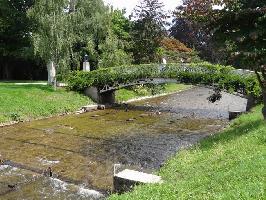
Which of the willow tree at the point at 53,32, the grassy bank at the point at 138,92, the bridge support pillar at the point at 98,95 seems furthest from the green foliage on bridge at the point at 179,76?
the grassy bank at the point at 138,92

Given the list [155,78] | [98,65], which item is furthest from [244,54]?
[98,65]

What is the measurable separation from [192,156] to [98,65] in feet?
93.9

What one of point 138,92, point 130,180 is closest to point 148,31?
point 138,92

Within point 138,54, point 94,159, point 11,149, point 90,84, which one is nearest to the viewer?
point 94,159

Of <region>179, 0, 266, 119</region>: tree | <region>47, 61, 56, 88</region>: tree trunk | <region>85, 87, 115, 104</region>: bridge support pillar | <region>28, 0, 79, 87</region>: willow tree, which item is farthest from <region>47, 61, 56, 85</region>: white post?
<region>179, 0, 266, 119</region>: tree

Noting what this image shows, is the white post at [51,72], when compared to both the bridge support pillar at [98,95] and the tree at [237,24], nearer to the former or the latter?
the bridge support pillar at [98,95]

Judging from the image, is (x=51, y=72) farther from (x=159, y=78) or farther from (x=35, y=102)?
(x=159, y=78)

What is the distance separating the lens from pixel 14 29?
4512cm

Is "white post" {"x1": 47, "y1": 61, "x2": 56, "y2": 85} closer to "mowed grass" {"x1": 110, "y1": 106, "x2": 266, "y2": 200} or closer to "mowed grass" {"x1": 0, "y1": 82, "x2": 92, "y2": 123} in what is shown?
"mowed grass" {"x1": 0, "y1": 82, "x2": 92, "y2": 123}

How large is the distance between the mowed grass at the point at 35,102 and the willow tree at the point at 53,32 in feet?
8.95

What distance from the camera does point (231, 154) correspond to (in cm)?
1250

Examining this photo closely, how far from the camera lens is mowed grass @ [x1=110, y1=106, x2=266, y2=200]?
845 cm

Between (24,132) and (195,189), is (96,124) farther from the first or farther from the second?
(195,189)

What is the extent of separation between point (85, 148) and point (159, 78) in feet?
49.7
